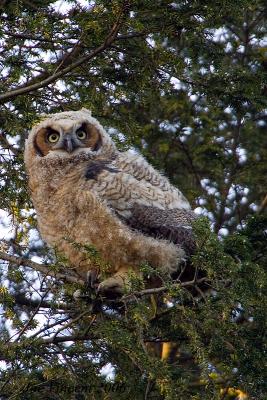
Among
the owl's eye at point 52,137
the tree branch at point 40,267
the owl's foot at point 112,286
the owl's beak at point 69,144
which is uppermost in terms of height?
the owl's eye at point 52,137

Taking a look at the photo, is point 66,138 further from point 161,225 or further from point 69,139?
point 161,225

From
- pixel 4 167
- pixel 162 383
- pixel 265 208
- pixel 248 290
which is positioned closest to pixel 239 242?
pixel 248 290

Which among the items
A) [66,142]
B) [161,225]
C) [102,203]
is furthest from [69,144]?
[161,225]

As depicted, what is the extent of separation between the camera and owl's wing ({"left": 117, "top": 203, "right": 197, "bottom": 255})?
18.1 feet

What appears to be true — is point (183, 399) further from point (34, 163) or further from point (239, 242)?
point (34, 163)

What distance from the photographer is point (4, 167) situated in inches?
221

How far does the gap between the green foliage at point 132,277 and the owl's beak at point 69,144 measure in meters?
0.33

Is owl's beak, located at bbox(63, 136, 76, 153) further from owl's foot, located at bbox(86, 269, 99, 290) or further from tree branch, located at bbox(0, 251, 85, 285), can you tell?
tree branch, located at bbox(0, 251, 85, 285)

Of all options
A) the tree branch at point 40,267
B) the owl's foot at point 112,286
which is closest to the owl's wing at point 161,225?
the owl's foot at point 112,286

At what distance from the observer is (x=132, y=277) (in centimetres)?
459

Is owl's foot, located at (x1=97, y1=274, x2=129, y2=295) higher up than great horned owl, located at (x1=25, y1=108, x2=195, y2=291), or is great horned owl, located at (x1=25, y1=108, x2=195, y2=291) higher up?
great horned owl, located at (x1=25, y1=108, x2=195, y2=291)

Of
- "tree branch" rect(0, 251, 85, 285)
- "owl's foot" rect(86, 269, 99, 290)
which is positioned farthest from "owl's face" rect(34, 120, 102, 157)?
"tree branch" rect(0, 251, 85, 285)

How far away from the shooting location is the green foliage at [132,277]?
4504 millimetres

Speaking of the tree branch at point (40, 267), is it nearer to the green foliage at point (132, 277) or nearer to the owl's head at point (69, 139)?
the green foliage at point (132, 277)
